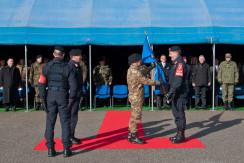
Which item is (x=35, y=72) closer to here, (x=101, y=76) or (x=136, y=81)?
(x=101, y=76)

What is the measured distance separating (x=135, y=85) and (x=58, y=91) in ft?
5.44

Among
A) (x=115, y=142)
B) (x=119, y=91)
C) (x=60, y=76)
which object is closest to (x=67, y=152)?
(x=60, y=76)

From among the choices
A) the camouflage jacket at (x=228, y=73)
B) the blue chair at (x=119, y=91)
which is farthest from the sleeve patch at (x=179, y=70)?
the blue chair at (x=119, y=91)

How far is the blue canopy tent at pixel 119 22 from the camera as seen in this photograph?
1211 cm

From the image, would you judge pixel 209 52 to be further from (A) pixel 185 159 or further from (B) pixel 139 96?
(A) pixel 185 159

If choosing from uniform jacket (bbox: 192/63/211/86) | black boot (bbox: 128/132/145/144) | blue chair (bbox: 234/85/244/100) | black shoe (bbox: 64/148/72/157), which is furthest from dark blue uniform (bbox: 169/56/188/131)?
blue chair (bbox: 234/85/244/100)

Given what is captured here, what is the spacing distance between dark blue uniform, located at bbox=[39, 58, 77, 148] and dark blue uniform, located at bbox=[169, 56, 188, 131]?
2.01 m

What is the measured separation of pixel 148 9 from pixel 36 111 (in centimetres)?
502

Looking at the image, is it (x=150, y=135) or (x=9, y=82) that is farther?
(x=9, y=82)

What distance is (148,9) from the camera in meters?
13.4

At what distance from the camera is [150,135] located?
8.78 m

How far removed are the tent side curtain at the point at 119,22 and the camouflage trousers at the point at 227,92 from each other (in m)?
1.41

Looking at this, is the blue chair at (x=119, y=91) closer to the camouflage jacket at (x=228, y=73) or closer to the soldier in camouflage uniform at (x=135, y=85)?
the camouflage jacket at (x=228, y=73)

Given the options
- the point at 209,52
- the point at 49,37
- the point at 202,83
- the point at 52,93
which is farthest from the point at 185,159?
the point at 209,52
